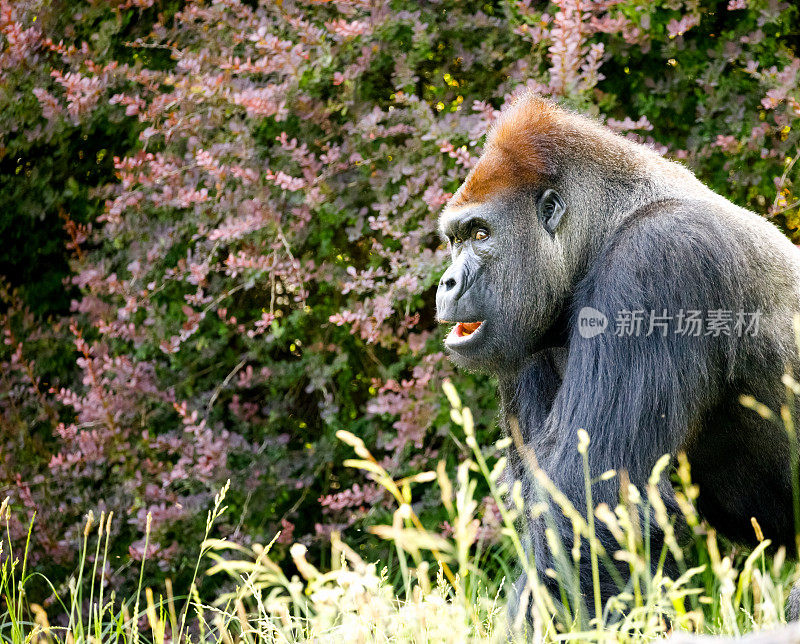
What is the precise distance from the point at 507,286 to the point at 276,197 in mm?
1685

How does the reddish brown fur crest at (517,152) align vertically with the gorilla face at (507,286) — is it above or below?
above

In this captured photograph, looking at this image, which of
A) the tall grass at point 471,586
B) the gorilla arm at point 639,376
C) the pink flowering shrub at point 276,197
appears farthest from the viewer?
the pink flowering shrub at point 276,197

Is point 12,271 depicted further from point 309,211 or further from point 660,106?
point 660,106

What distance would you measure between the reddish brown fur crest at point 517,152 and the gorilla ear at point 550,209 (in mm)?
75

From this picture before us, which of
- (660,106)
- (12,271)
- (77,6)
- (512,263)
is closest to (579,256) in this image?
(512,263)

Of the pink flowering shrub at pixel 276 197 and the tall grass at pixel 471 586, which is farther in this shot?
the pink flowering shrub at pixel 276 197

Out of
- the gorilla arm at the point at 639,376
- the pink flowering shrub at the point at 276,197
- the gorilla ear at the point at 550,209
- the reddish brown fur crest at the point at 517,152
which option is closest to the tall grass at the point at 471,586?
the gorilla arm at the point at 639,376

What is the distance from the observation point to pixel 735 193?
4.31m

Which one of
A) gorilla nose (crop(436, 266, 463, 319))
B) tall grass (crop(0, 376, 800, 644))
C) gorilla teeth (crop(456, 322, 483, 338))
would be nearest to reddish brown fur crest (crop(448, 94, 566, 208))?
gorilla nose (crop(436, 266, 463, 319))

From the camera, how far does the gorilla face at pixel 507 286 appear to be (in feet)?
10.4

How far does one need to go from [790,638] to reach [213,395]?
140 inches

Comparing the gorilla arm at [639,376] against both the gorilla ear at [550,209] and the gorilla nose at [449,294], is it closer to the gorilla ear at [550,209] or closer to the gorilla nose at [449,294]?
the gorilla ear at [550,209]

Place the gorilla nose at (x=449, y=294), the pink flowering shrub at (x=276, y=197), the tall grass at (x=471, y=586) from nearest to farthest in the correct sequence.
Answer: the tall grass at (x=471, y=586), the gorilla nose at (x=449, y=294), the pink flowering shrub at (x=276, y=197)

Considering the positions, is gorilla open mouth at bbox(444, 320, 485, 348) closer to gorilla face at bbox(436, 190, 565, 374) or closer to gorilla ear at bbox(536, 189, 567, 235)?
gorilla face at bbox(436, 190, 565, 374)
